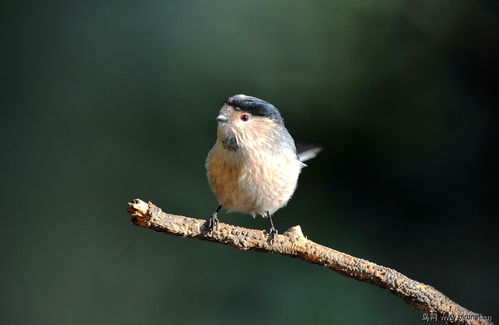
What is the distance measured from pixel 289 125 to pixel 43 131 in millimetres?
1666

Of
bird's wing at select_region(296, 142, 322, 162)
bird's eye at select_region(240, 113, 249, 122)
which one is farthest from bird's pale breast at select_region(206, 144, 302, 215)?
bird's wing at select_region(296, 142, 322, 162)

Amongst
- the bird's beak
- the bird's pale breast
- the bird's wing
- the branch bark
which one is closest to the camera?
the branch bark

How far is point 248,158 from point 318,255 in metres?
0.58

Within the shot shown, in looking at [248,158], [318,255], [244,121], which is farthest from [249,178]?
[318,255]

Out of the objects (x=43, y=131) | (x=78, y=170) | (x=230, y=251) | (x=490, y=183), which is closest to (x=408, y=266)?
(x=490, y=183)

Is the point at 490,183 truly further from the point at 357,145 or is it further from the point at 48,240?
the point at 48,240

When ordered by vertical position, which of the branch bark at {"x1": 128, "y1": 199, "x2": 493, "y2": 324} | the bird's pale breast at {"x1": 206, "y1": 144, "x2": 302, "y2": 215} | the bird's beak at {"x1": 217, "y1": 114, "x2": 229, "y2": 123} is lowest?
the branch bark at {"x1": 128, "y1": 199, "x2": 493, "y2": 324}

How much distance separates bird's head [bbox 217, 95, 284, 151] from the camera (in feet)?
7.58

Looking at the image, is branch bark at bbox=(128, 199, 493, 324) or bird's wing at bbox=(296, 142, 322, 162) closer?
branch bark at bbox=(128, 199, 493, 324)

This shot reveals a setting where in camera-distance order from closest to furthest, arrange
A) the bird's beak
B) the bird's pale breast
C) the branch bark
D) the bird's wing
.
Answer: the branch bark < the bird's beak < the bird's pale breast < the bird's wing

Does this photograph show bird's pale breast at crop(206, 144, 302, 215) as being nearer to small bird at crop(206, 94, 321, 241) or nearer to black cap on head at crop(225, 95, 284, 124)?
small bird at crop(206, 94, 321, 241)

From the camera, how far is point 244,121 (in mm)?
2365

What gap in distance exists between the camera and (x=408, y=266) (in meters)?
3.37

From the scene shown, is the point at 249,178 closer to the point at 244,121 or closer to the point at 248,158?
the point at 248,158
